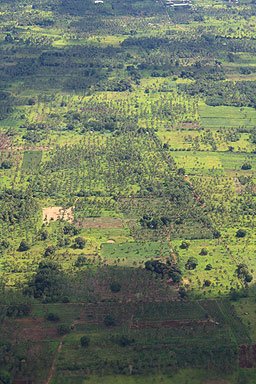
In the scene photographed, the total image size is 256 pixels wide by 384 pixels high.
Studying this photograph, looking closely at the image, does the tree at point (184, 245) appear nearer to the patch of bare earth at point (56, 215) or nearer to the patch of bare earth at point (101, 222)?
the patch of bare earth at point (101, 222)

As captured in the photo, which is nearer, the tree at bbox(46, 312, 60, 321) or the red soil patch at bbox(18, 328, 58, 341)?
the red soil patch at bbox(18, 328, 58, 341)

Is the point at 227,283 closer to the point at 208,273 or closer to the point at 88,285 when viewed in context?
the point at 208,273

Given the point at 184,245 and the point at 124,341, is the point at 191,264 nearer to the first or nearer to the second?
the point at 184,245

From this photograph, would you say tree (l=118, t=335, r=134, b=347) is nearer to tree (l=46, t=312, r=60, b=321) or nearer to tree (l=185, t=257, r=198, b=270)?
tree (l=46, t=312, r=60, b=321)

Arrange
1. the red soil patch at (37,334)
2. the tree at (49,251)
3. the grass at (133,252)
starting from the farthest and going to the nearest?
the tree at (49,251) < the grass at (133,252) < the red soil patch at (37,334)

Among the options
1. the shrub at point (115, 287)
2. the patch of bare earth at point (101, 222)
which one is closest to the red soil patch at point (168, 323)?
the shrub at point (115, 287)

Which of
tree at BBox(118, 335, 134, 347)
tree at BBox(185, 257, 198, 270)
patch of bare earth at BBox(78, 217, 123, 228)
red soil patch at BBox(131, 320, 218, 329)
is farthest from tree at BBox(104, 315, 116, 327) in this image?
patch of bare earth at BBox(78, 217, 123, 228)

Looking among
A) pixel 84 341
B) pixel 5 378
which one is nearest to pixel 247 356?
pixel 84 341

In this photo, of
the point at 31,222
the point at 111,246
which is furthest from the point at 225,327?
the point at 31,222
